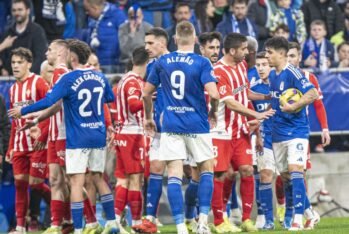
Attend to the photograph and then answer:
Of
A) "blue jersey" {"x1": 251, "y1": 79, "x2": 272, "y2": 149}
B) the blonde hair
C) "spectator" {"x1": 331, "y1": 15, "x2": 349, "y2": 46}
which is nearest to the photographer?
the blonde hair

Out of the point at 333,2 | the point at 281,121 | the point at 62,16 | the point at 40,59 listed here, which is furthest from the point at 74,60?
the point at 333,2

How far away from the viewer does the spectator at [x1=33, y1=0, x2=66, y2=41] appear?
79.2 feet

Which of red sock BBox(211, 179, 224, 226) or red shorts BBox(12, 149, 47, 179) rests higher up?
red shorts BBox(12, 149, 47, 179)

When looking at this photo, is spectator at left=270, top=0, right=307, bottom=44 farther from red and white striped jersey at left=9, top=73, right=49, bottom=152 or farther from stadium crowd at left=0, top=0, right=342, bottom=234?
red and white striped jersey at left=9, top=73, right=49, bottom=152

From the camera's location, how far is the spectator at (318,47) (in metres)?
24.2

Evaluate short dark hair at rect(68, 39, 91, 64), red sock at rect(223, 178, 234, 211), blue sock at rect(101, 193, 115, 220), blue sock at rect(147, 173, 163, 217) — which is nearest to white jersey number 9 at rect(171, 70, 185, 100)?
short dark hair at rect(68, 39, 91, 64)

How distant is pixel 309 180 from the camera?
22.5 meters

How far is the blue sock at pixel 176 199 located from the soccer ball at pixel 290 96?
2101mm

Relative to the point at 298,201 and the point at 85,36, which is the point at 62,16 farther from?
the point at 298,201

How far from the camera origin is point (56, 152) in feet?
56.7

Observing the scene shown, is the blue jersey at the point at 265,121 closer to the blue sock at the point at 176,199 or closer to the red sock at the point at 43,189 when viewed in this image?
the blue sock at the point at 176,199

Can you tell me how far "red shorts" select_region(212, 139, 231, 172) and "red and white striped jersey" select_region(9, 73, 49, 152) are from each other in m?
2.81

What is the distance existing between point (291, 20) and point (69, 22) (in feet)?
13.9

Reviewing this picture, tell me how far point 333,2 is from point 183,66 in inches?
420
